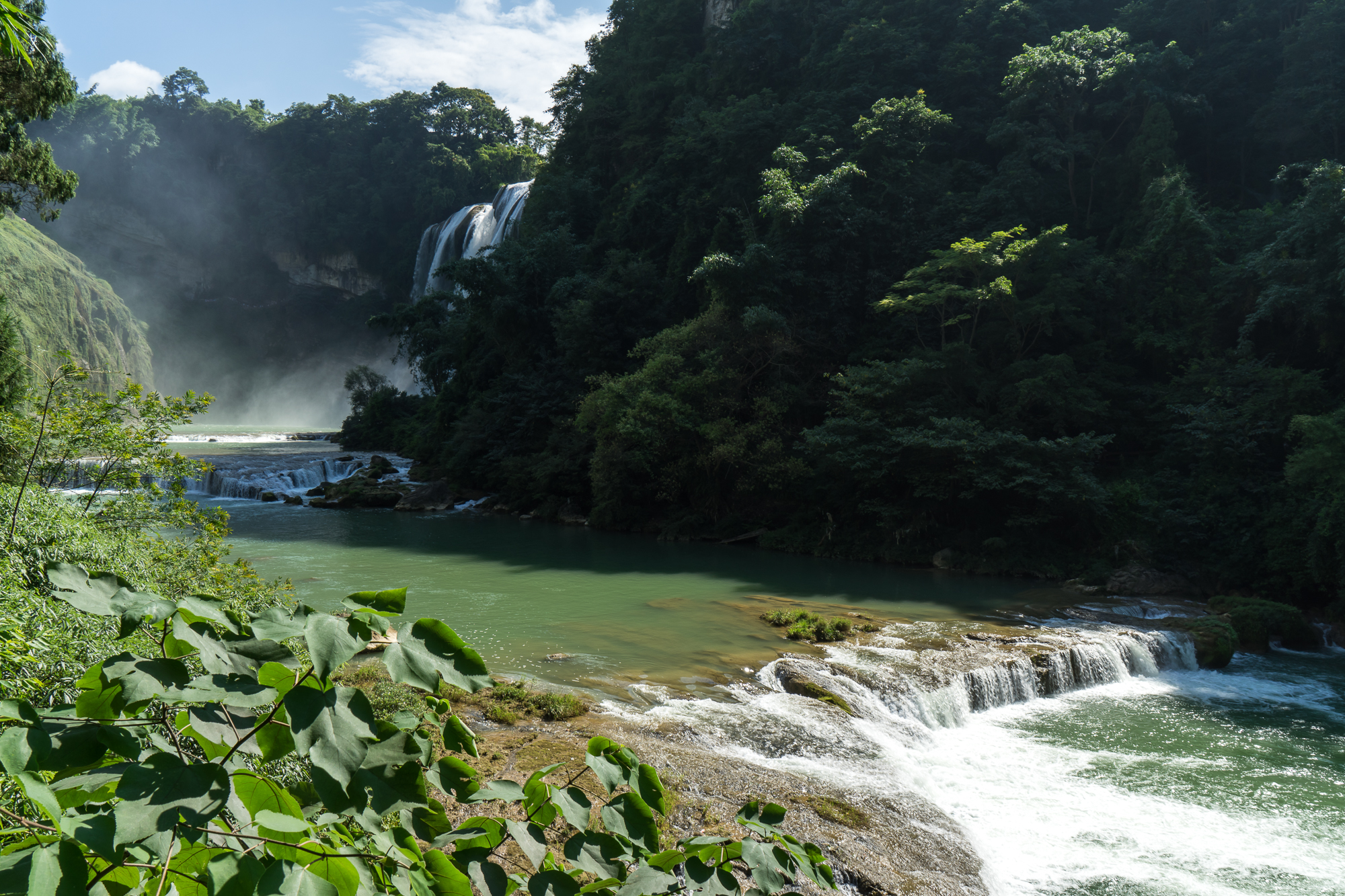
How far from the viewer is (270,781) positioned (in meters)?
1.10

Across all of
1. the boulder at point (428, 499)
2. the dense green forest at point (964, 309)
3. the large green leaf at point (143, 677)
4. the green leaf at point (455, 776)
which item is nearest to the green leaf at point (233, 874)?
the large green leaf at point (143, 677)

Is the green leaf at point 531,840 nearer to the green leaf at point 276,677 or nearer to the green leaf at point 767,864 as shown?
the green leaf at point 767,864

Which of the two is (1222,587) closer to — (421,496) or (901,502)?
(901,502)

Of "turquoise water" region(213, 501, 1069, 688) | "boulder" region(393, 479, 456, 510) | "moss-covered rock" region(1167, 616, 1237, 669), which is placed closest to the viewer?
"turquoise water" region(213, 501, 1069, 688)

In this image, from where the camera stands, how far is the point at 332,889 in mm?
949

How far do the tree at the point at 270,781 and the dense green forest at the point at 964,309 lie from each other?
52.3 feet

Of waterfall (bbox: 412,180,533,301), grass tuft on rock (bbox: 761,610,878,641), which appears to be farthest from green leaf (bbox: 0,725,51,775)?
waterfall (bbox: 412,180,533,301)

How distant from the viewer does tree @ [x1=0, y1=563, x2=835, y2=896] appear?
36.7 inches

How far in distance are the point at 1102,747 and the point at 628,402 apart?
14178mm

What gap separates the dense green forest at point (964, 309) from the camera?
16.2 metres

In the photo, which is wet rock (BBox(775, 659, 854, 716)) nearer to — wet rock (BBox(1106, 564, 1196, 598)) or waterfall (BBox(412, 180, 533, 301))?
wet rock (BBox(1106, 564, 1196, 598))

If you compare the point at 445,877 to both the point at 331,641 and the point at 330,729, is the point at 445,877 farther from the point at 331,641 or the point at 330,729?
the point at 331,641

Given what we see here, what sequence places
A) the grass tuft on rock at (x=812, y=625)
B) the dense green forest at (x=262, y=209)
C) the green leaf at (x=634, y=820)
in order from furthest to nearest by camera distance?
the dense green forest at (x=262, y=209)
the grass tuft on rock at (x=812, y=625)
the green leaf at (x=634, y=820)

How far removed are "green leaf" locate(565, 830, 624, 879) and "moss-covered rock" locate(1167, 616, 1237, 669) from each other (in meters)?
13.3
